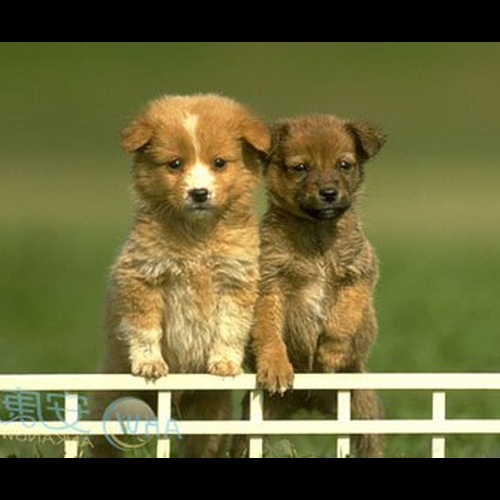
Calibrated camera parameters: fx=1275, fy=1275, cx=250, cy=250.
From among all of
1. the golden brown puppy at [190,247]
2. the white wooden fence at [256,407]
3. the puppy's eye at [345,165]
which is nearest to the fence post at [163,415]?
the white wooden fence at [256,407]

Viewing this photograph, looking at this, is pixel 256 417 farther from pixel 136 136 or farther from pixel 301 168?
pixel 136 136

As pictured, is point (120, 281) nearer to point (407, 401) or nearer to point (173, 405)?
point (173, 405)

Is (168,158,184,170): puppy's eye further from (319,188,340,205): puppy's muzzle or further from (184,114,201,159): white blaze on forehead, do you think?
(319,188,340,205): puppy's muzzle

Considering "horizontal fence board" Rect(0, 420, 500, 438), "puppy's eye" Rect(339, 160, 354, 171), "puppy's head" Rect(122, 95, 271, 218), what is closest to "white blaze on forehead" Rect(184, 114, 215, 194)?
"puppy's head" Rect(122, 95, 271, 218)

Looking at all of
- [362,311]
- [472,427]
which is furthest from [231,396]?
[472,427]

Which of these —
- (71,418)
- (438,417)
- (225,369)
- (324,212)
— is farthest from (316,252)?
(71,418)

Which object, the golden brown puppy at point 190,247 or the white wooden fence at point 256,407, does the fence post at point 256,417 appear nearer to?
the white wooden fence at point 256,407
